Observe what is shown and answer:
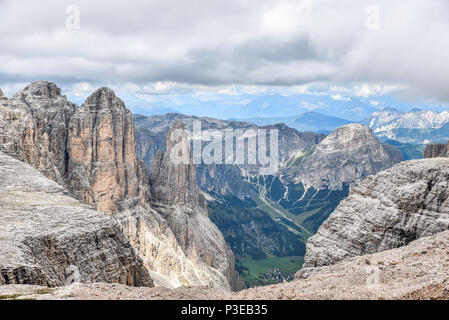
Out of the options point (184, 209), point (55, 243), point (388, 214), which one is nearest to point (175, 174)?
point (184, 209)

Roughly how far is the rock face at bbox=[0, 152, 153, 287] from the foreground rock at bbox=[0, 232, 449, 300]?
4288 mm

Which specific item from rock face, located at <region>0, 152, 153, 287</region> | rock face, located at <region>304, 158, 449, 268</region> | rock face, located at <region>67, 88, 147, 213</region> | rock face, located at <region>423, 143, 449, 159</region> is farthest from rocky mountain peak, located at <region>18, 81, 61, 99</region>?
rock face, located at <region>423, 143, 449, 159</region>

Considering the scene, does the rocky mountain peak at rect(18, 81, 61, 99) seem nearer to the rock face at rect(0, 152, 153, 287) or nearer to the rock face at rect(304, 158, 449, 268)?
the rock face at rect(0, 152, 153, 287)

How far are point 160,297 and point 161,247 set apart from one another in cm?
11114

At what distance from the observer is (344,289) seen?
1103 inches

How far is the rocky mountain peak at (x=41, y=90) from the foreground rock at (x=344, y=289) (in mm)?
117754

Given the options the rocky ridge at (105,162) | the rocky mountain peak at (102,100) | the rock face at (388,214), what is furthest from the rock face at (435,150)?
the rocky mountain peak at (102,100)

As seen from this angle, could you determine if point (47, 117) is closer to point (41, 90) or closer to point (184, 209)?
point (41, 90)

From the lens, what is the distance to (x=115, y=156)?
140500mm

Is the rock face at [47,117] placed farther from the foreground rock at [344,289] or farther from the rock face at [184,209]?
the foreground rock at [344,289]

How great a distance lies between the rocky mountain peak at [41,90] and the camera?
127812 millimetres

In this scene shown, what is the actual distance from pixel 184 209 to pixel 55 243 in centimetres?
14278
